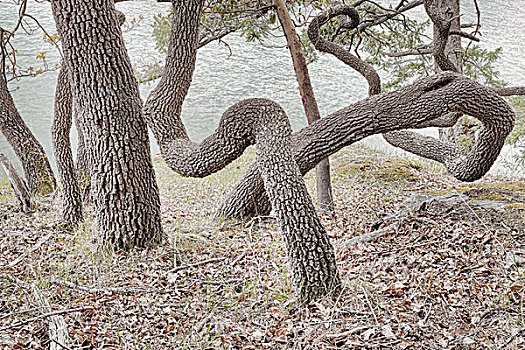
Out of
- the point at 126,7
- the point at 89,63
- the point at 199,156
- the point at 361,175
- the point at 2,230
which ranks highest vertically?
the point at 126,7

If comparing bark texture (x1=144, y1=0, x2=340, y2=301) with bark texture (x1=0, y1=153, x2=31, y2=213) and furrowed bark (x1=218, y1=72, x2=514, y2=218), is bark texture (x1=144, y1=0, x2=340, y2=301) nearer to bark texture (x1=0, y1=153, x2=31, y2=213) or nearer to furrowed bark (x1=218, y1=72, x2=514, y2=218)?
furrowed bark (x1=218, y1=72, x2=514, y2=218)

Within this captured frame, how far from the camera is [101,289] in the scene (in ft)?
10.5

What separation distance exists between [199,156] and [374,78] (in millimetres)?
2796

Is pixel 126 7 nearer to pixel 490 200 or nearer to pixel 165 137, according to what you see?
pixel 165 137

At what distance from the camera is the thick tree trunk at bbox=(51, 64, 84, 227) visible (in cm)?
506

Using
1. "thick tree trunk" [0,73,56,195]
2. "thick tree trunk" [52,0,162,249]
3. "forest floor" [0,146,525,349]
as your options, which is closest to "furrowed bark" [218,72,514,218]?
"forest floor" [0,146,525,349]

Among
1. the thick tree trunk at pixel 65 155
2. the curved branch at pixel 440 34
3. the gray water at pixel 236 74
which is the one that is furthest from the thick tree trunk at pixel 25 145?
the gray water at pixel 236 74

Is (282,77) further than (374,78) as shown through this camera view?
Yes

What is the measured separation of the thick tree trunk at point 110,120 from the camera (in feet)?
11.9

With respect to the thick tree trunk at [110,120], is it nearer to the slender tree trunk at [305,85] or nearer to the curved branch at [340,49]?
the slender tree trunk at [305,85]

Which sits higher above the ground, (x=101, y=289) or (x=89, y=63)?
(x=89, y=63)

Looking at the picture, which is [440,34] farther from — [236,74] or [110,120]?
[236,74]

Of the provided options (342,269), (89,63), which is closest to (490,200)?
(342,269)

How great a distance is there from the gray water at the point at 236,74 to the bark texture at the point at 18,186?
1045 cm
